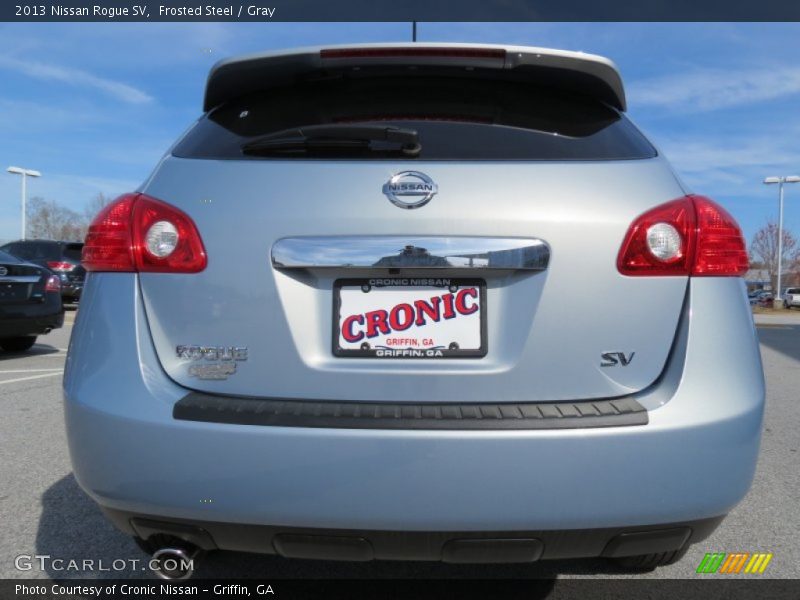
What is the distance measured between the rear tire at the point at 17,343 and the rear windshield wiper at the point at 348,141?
798 centimetres

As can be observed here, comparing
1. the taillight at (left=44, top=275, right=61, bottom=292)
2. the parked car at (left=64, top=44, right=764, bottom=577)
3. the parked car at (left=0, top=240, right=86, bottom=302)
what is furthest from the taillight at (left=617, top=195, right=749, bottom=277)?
the parked car at (left=0, top=240, right=86, bottom=302)

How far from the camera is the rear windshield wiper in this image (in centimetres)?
167

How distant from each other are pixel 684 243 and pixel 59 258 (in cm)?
1577

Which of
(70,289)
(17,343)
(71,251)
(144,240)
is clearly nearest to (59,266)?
(70,289)

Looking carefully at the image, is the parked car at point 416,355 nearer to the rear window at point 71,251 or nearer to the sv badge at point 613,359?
the sv badge at point 613,359

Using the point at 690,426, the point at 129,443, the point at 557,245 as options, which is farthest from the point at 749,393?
the point at 129,443

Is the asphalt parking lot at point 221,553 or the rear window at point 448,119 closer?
the rear window at point 448,119

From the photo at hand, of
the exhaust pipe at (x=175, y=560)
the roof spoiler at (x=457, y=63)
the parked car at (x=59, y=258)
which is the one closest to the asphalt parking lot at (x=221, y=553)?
the exhaust pipe at (x=175, y=560)

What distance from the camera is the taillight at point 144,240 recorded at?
63.4 inches

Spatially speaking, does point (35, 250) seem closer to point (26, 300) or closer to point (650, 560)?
point (26, 300)

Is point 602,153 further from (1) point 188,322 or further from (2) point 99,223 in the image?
(2) point 99,223

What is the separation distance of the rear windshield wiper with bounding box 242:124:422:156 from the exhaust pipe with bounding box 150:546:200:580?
1060mm

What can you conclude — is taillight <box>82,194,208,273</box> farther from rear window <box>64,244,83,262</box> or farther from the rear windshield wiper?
rear window <box>64,244,83,262</box>

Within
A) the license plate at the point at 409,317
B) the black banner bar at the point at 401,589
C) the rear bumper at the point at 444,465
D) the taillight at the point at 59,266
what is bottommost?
the black banner bar at the point at 401,589
